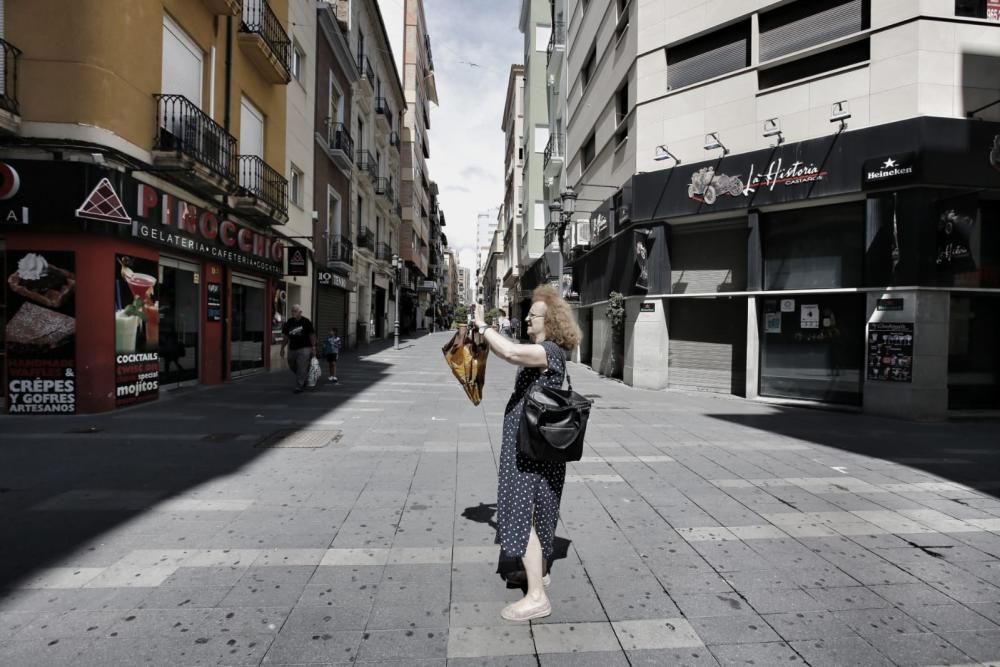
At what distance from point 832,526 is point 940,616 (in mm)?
1416

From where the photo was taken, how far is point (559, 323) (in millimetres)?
3027

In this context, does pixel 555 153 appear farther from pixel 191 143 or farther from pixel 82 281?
pixel 82 281

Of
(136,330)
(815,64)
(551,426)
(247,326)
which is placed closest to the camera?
(551,426)

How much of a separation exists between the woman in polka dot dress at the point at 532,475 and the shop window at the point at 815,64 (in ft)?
37.8

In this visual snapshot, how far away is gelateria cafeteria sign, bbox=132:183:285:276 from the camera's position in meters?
9.38

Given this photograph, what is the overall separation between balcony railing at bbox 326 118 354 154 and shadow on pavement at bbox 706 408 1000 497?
17493 mm

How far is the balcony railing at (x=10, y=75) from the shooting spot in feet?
26.4

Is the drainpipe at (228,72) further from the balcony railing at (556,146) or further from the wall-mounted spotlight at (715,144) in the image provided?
the balcony railing at (556,146)

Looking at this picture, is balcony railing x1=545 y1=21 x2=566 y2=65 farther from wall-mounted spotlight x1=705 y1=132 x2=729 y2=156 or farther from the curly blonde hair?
the curly blonde hair

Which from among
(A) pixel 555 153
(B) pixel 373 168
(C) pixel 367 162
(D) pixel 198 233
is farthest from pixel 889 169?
(B) pixel 373 168

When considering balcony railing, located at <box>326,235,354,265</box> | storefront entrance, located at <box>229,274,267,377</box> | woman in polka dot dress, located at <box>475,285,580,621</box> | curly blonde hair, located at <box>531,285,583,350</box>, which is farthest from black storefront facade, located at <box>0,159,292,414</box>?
A: balcony railing, located at <box>326,235,354,265</box>

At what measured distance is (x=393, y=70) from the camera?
3294cm

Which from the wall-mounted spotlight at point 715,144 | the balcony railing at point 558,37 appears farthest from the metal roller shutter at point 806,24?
the balcony railing at point 558,37

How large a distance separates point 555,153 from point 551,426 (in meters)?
25.2
